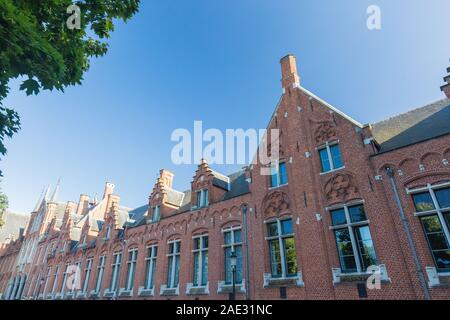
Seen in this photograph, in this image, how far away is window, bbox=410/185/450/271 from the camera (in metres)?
9.95

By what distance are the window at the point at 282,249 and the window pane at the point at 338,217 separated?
2.22 metres

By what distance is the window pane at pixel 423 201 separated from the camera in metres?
10.8

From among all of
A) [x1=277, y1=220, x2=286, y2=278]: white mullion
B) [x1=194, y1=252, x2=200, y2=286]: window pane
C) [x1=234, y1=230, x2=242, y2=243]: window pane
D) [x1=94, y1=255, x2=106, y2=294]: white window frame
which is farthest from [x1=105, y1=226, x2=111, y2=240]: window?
[x1=277, y1=220, x2=286, y2=278]: white mullion

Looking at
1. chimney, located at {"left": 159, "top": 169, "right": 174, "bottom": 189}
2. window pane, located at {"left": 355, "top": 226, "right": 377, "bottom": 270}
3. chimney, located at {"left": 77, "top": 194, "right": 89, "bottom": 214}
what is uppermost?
chimney, located at {"left": 77, "top": 194, "right": 89, "bottom": 214}

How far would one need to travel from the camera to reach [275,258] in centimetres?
1420

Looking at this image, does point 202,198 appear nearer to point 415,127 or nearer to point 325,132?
point 325,132

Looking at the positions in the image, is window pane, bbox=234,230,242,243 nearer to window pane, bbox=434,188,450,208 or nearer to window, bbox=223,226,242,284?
window, bbox=223,226,242,284

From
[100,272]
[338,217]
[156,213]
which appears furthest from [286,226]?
[100,272]

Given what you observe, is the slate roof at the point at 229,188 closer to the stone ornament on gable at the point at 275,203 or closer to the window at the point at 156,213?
the window at the point at 156,213

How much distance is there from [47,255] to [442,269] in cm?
3853

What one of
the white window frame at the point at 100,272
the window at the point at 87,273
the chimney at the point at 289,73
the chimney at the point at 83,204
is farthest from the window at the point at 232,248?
the chimney at the point at 83,204

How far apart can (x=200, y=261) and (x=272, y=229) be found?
5.48 metres

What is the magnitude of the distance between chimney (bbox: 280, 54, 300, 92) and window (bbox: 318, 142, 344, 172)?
189 inches
